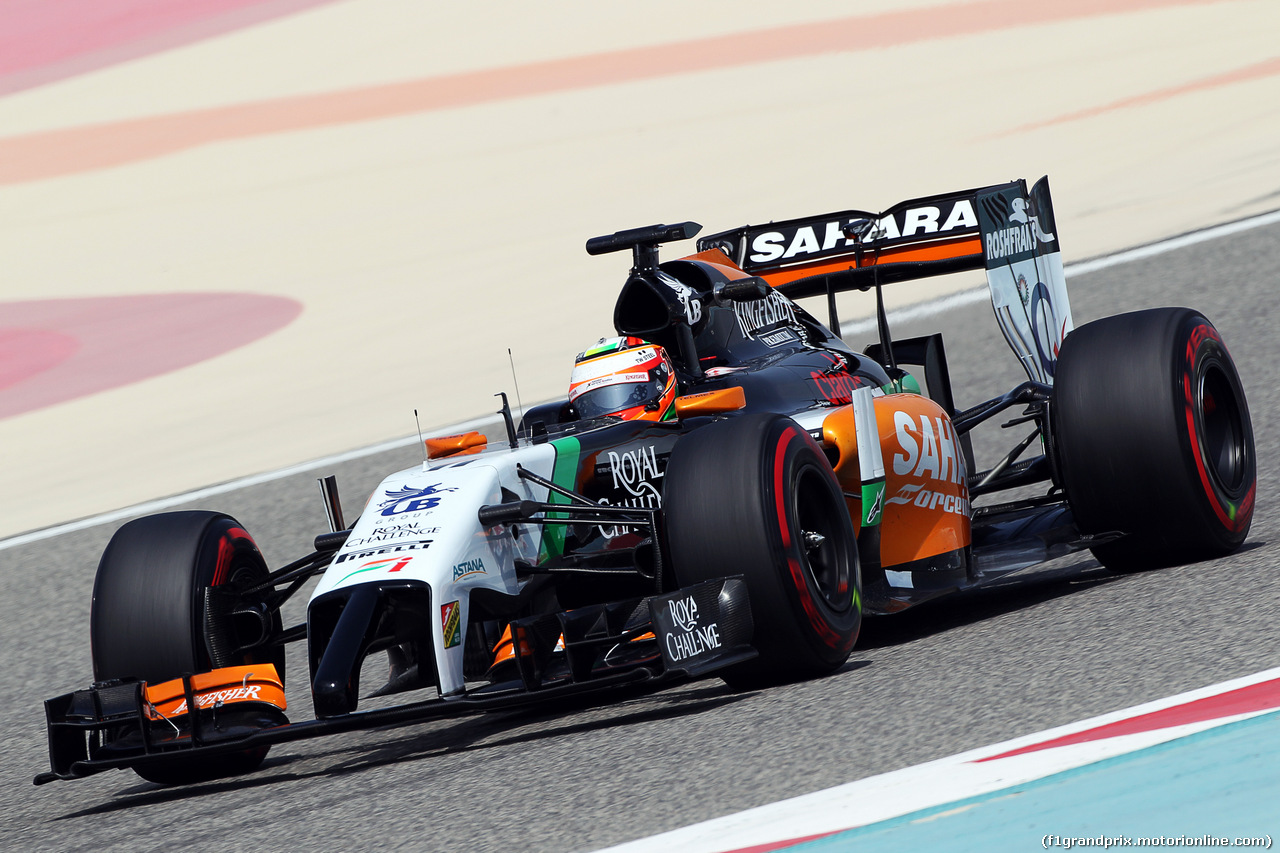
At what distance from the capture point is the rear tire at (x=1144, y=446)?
706 centimetres

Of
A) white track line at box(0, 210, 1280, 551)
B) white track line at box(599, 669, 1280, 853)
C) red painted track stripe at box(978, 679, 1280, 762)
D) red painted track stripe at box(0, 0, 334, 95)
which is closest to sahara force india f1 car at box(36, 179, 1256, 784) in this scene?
white track line at box(599, 669, 1280, 853)

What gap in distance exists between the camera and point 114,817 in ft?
19.5

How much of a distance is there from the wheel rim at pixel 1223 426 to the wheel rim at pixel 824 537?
2.00 meters

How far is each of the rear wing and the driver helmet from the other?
221cm

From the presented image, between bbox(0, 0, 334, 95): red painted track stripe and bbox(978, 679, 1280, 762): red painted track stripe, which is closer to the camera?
bbox(978, 679, 1280, 762): red painted track stripe

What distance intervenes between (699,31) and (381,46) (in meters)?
4.85

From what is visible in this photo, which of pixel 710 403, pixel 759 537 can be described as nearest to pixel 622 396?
pixel 710 403

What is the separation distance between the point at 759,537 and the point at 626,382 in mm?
1376

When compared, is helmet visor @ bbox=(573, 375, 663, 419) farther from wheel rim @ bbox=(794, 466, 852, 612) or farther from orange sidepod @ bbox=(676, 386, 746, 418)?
wheel rim @ bbox=(794, 466, 852, 612)

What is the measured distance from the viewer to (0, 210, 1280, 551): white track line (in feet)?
43.8

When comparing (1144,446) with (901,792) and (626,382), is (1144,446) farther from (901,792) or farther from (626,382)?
(901,792)

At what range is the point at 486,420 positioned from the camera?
A: 1426 cm

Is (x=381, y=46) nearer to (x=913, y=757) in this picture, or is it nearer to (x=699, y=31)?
(x=699, y=31)

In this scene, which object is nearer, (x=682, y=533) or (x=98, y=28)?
(x=682, y=533)
